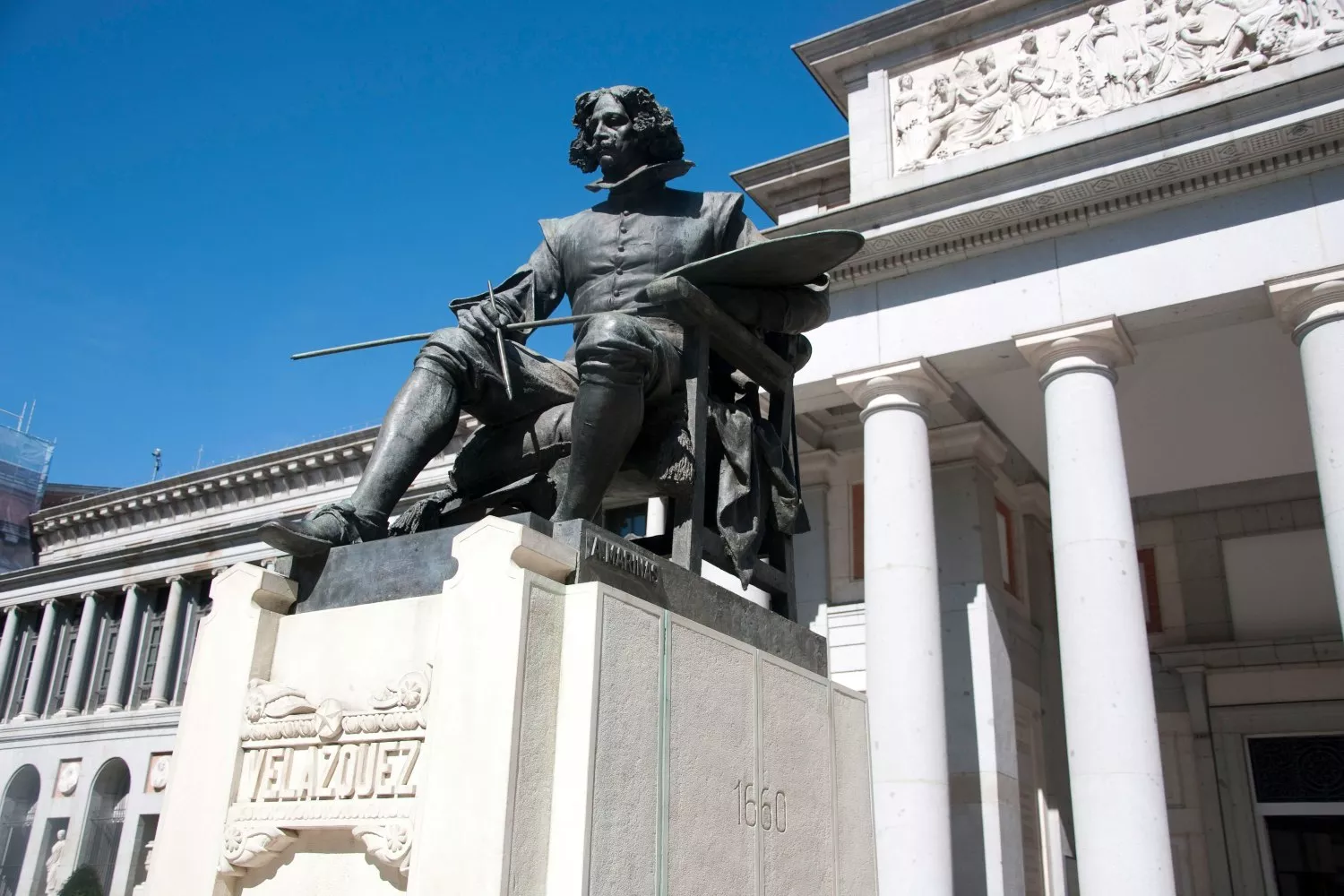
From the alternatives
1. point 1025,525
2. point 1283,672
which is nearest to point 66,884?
point 1025,525

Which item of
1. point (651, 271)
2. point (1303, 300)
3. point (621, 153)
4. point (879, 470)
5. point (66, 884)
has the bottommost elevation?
point (66, 884)

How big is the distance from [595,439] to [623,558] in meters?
0.58

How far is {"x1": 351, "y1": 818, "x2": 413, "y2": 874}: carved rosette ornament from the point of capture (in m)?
3.02

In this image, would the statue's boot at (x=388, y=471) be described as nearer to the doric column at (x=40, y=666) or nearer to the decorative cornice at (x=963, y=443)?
the decorative cornice at (x=963, y=443)

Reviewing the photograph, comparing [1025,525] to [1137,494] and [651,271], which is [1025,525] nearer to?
[1137,494]

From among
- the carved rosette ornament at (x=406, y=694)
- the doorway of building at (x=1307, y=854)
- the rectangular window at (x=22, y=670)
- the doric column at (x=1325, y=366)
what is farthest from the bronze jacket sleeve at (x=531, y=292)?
the rectangular window at (x=22, y=670)

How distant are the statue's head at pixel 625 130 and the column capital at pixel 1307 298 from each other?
1003cm

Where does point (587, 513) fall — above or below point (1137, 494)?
below

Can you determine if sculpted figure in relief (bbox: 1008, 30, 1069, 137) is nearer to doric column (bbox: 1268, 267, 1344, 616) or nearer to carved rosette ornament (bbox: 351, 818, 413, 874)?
doric column (bbox: 1268, 267, 1344, 616)

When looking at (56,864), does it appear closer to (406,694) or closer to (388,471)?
(388,471)

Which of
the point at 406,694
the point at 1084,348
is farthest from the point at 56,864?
the point at 406,694

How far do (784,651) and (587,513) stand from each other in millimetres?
969

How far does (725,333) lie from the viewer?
4547mm

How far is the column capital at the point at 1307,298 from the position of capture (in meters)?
12.2
